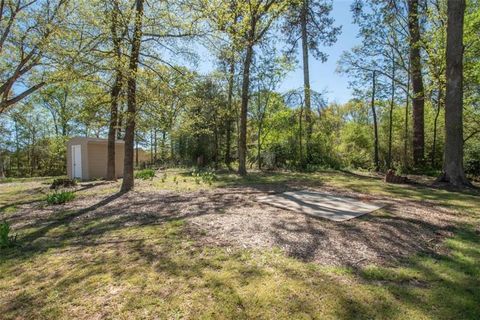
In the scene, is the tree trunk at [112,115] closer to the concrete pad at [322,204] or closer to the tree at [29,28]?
the tree at [29,28]

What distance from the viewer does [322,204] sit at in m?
4.94

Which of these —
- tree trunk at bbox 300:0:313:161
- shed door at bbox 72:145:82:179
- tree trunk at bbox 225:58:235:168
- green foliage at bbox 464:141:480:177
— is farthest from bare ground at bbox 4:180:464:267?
tree trunk at bbox 225:58:235:168

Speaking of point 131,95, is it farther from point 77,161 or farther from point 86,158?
point 77,161

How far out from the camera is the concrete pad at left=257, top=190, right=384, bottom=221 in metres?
4.27

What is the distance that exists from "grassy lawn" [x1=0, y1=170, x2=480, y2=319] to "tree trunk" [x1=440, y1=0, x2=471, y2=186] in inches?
159

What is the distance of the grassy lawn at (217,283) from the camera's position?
202 cm

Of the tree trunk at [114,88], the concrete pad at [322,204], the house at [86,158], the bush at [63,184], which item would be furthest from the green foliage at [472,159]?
the house at [86,158]

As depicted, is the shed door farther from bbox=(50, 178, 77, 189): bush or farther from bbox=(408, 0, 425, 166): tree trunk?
bbox=(408, 0, 425, 166): tree trunk

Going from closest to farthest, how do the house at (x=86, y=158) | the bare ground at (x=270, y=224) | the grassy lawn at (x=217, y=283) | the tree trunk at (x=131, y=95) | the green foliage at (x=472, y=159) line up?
the grassy lawn at (x=217, y=283) → the bare ground at (x=270, y=224) → the tree trunk at (x=131, y=95) → the green foliage at (x=472, y=159) → the house at (x=86, y=158)

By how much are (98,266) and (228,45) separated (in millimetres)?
6407

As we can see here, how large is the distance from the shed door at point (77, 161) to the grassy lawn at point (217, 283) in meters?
10.5

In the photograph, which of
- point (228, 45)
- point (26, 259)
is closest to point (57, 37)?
point (228, 45)

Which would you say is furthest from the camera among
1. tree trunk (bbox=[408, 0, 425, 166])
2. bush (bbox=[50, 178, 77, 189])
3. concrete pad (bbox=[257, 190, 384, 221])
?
tree trunk (bbox=[408, 0, 425, 166])

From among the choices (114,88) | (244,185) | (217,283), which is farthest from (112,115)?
(217,283)
